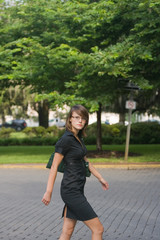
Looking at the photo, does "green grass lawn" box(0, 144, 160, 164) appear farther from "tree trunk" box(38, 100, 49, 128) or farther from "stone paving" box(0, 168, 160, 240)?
"tree trunk" box(38, 100, 49, 128)

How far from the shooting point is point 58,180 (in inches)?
469

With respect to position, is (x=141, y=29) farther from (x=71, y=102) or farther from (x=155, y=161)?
(x=155, y=161)

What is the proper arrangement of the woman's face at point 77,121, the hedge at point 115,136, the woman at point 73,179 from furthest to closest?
the hedge at point 115,136, the woman's face at point 77,121, the woman at point 73,179

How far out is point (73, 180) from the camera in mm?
4148

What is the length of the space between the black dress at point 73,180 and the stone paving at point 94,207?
74.2 inches

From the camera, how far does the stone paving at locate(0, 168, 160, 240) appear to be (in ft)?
20.2

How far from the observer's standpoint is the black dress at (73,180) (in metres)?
4.10

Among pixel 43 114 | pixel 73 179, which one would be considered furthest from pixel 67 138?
pixel 43 114

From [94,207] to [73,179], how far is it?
4.01 m

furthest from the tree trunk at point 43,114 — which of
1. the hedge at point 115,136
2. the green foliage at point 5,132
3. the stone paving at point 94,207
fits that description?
the stone paving at point 94,207

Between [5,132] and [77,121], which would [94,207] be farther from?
[5,132]

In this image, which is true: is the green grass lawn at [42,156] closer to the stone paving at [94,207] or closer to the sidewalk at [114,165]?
the sidewalk at [114,165]

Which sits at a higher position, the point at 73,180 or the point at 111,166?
the point at 73,180

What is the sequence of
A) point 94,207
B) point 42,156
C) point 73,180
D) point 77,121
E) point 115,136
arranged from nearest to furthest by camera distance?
point 73,180 < point 77,121 < point 94,207 < point 42,156 < point 115,136
